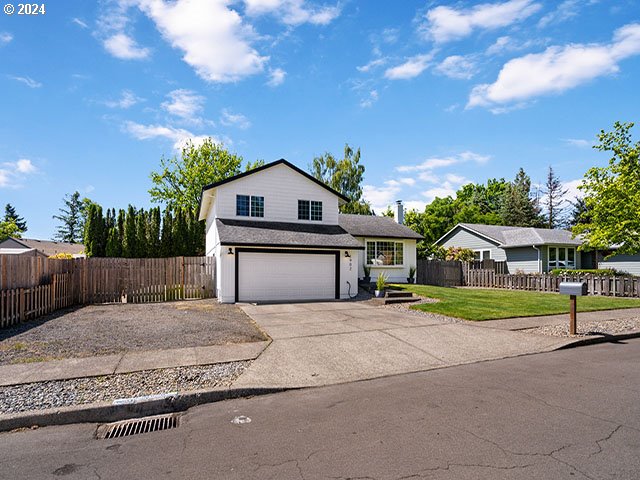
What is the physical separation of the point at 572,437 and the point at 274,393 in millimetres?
3738

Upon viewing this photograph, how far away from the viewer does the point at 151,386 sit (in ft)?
18.0

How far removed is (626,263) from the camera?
88.5ft

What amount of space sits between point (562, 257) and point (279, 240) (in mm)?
24051

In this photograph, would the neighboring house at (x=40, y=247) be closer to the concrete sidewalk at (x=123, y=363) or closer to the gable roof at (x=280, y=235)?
the gable roof at (x=280, y=235)

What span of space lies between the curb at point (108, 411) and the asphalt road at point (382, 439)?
17 centimetres

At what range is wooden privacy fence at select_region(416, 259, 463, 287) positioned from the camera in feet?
81.4

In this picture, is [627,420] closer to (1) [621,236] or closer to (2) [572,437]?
(2) [572,437]

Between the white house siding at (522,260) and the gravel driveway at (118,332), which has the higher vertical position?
the white house siding at (522,260)

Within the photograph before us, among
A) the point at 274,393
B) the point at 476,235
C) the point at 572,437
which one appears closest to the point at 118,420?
the point at 274,393

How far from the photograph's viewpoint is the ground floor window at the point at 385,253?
890 inches

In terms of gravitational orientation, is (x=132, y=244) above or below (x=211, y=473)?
above

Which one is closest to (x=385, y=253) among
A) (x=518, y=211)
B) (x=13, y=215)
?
(x=518, y=211)

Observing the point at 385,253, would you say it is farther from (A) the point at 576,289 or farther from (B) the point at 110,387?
(B) the point at 110,387

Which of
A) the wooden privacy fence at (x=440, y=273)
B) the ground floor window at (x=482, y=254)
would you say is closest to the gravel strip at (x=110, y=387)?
the wooden privacy fence at (x=440, y=273)
